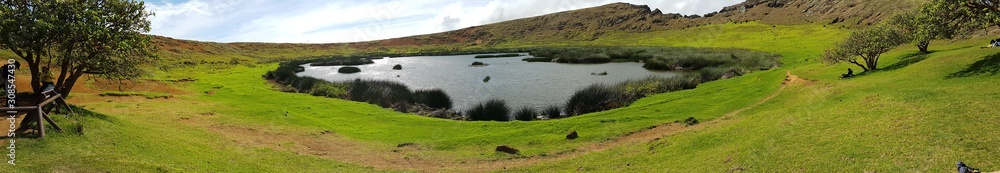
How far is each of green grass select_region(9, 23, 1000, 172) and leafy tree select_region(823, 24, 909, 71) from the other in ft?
6.62

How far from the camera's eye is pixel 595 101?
3662 centimetres

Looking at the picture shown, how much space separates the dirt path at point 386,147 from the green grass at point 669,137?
1.59 feet

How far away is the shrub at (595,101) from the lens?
35.8m

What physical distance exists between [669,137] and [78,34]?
2358 centimetres

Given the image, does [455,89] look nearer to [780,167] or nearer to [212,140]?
[212,140]

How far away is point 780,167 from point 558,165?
24.5 feet

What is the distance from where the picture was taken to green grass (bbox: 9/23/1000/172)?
42.9ft

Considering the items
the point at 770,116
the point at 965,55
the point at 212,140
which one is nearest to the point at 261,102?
the point at 212,140

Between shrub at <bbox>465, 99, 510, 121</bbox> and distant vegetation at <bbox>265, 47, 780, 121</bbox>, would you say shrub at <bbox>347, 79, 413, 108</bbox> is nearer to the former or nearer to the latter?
distant vegetation at <bbox>265, 47, 780, 121</bbox>

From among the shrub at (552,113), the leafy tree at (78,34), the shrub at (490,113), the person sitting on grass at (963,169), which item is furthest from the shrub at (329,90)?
the person sitting on grass at (963,169)

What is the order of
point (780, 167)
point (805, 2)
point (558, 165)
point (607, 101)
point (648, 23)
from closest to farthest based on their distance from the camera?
point (780, 167) → point (558, 165) → point (607, 101) → point (805, 2) → point (648, 23)

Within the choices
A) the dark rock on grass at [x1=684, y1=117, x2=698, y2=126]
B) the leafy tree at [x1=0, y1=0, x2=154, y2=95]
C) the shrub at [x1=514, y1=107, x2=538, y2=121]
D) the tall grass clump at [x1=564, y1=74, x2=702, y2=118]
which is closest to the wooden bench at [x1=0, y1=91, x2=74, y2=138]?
the leafy tree at [x1=0, y1=0, x2=154, y2=95]

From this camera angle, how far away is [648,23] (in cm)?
19050

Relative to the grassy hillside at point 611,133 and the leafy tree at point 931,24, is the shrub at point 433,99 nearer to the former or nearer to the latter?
the grassy hillside at point 611,133
